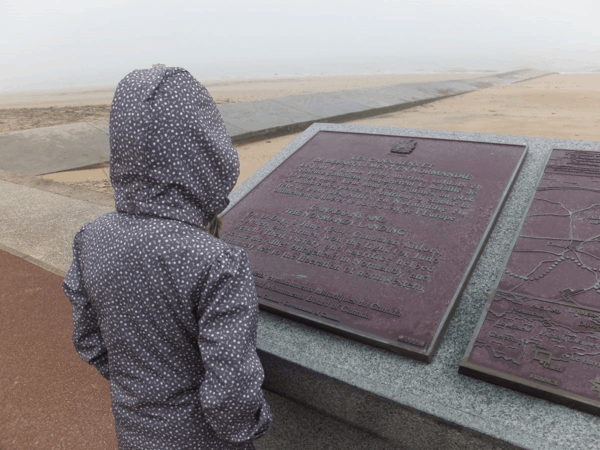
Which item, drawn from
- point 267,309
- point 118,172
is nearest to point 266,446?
point 267,309

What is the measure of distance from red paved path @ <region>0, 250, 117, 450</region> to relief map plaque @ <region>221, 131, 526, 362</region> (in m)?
1.23

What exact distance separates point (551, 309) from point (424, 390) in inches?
23.7

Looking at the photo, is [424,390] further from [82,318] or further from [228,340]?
[82,318]

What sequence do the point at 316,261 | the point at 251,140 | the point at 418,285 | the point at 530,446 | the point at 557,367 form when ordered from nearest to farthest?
the point at 530,446, the point at 557,367, the point at 418,285, the point at 316,261, the point at 251,140

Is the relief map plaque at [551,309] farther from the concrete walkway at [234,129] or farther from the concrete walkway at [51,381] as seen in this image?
the concrete walkway at [234,129]

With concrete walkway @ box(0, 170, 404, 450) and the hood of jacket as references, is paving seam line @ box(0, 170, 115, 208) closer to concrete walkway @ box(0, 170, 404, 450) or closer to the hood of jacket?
concrete walkway @ box(0, 170, 404, 450)

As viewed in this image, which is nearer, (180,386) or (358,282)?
(180,386)

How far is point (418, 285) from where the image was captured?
1.96 meters

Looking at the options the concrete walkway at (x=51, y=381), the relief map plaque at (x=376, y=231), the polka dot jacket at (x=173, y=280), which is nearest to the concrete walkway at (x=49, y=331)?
the concrete walkway at (x=51, y=381)

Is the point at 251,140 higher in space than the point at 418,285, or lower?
lower

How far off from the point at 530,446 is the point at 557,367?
0.29m

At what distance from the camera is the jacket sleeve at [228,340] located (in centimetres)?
118

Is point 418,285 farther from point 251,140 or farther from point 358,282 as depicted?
point 251,140

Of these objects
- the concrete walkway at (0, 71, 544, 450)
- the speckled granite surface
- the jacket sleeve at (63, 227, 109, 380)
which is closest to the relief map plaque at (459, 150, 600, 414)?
the speckled granite surface
